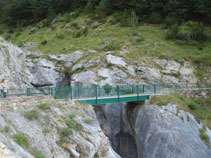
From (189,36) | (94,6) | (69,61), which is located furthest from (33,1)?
(189,36)

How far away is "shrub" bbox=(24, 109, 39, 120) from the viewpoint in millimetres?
10336

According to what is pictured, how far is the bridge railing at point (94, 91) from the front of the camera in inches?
535

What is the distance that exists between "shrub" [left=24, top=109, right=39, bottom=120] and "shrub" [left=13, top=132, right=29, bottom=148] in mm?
1502

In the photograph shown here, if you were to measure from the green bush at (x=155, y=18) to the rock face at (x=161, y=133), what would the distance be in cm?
2259

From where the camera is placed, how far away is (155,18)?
38000mm

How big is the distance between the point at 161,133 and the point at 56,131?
8827 mm

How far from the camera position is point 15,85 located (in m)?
19.8

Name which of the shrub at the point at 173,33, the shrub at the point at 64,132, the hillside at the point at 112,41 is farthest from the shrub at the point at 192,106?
the shrub at the point at 173,33

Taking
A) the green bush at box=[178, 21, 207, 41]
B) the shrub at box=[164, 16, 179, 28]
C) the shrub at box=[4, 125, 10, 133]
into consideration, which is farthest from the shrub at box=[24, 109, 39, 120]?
the shrub at box=[164, 16, 179, 28]

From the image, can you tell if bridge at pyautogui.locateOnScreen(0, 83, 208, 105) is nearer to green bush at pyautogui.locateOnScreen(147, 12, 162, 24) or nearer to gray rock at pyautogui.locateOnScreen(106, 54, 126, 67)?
gray rock at pyautogui.locateOnScreen(106, 54, 126, 67)

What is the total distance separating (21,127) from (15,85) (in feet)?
37.8

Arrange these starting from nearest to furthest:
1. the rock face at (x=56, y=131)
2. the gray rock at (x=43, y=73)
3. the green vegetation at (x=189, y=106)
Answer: the rock face at (x=56, y=131), the green vegetation at (x=189, y=106), the gray rock at (x=43, y=73)

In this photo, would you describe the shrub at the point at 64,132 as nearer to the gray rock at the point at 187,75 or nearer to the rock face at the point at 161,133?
the rock face at the point at 161,133

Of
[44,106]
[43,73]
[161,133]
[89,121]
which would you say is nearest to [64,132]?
[44,106]
